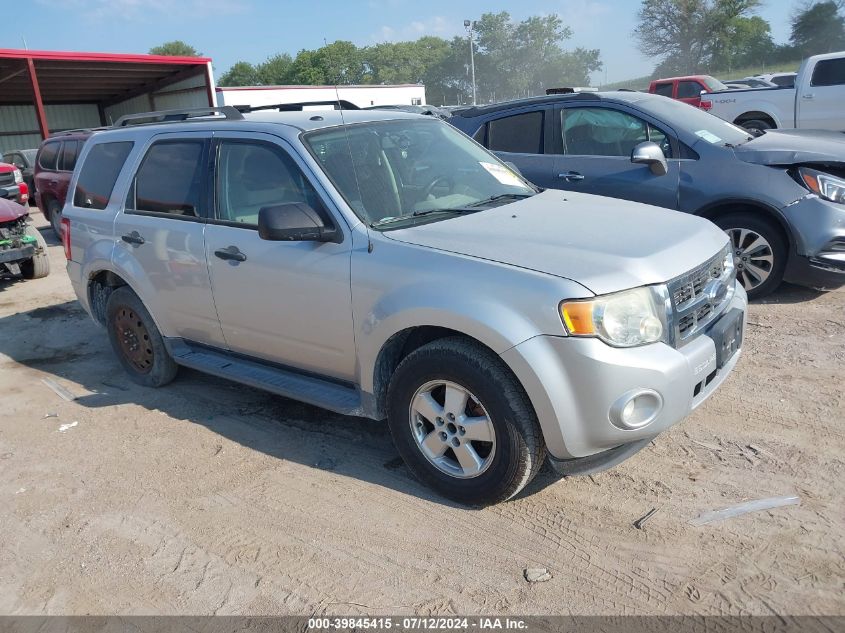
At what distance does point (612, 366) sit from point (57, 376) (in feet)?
15.7

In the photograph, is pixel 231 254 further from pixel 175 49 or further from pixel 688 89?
pixel 175 49

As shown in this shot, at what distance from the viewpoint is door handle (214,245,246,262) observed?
415cm

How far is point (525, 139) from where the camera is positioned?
7051mm

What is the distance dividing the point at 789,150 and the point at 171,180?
16.2ft

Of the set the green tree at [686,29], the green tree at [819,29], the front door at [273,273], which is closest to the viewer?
A: the front door at [273,273]

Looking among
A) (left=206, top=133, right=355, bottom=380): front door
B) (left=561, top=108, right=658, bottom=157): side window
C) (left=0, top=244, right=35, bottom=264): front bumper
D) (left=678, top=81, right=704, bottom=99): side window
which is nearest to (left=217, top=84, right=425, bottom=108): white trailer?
(left=678, top=81, right=704, bottom=99): side window

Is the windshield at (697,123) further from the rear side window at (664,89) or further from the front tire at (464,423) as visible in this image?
the rear side window at (664,89)

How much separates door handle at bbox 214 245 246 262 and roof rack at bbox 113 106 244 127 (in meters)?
0.97

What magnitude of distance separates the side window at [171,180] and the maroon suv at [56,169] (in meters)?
7.76

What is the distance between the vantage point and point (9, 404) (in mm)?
5258

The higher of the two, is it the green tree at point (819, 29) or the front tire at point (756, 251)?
the green tree at point (819, 29)

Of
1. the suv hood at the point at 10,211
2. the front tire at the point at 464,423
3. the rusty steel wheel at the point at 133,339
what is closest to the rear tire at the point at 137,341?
the rusty steel wheel at the point at 133,339

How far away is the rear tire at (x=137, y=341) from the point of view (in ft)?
16.9

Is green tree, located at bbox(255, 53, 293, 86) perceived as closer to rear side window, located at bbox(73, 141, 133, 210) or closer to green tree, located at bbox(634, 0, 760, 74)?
green tree, located at bbox(634, 0, 760, 74)
